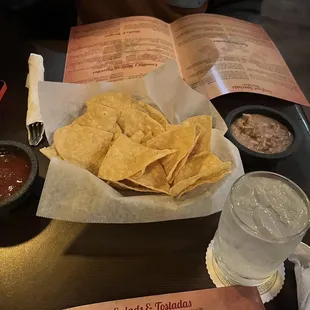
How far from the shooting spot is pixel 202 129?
86 cm

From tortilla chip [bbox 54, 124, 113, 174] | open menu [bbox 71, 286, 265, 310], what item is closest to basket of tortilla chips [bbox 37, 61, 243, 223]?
tortilla chip [bbox 54, 124, 113, 174]

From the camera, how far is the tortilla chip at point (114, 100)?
907 millimetres

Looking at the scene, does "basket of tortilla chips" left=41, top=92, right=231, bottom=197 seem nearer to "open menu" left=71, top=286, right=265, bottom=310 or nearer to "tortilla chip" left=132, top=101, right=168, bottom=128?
"tortilla chip" left=132, top=101, right=168, bottom=128

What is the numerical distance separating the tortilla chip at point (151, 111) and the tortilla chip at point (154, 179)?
0.38 feet

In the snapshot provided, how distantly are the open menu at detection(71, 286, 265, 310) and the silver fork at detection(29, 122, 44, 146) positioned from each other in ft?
1.23

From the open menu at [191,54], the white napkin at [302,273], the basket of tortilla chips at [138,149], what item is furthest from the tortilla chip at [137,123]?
the white napkin at [302,273]

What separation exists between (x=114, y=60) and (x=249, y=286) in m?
0.65

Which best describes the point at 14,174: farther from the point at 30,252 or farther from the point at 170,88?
the point at 170,88

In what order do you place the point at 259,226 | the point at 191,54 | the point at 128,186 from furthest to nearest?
the point at 191,54, the point at 128,186, the point at 259,226

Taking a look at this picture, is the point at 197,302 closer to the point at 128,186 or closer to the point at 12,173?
the point at 128,186

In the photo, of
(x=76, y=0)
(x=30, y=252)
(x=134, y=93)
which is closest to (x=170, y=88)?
(x=134, y=93)

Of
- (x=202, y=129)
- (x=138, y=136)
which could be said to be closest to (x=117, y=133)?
(x=138, y=136)

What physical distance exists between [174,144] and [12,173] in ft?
0.92

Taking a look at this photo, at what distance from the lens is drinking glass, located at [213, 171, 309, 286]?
65 centimetres
